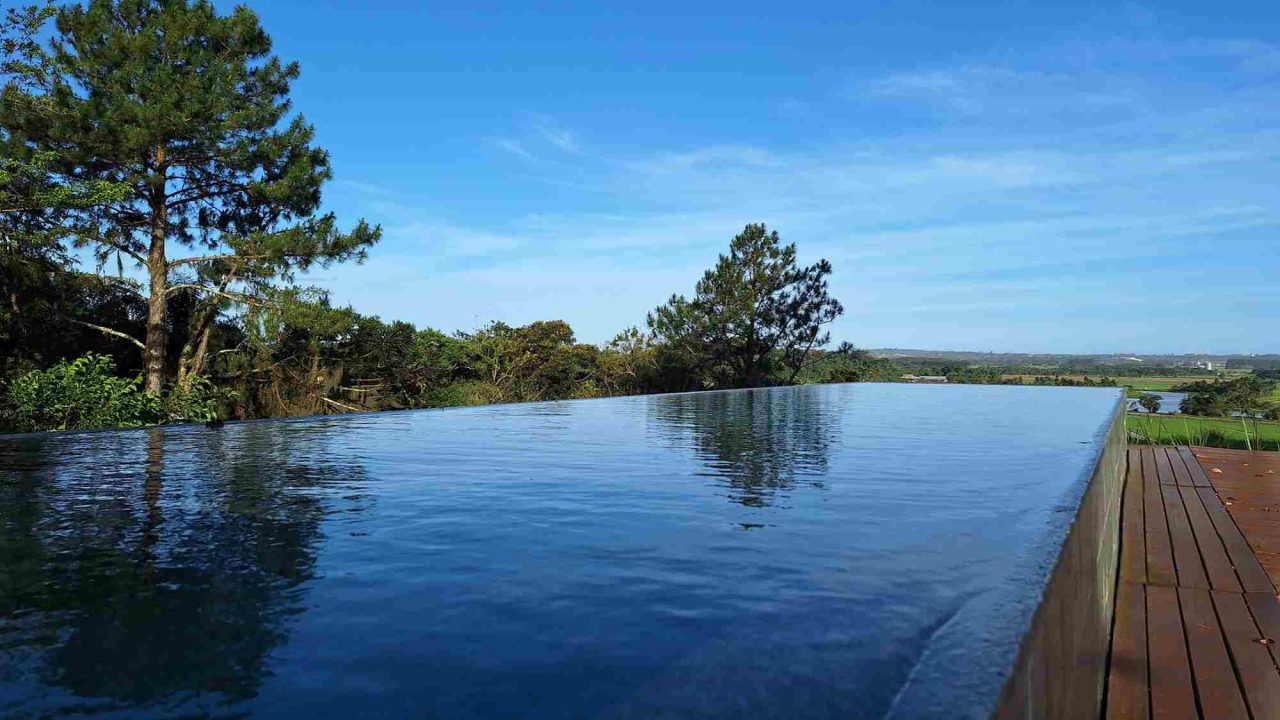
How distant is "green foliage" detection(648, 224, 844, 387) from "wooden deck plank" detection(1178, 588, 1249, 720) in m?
15.4

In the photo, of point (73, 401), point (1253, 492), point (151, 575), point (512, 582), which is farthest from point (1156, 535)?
point (73, 401)

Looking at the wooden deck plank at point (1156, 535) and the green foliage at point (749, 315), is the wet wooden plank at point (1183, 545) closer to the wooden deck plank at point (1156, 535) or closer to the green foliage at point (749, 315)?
the wooden deck plank at point (1156, 535)

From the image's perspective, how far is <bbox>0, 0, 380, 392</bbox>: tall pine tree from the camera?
33.3 feet

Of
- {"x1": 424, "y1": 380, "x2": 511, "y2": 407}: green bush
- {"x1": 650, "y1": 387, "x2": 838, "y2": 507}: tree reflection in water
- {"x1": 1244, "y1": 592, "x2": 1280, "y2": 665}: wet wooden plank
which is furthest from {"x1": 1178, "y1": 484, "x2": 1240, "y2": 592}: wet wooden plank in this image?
{"x1": 424, "y1": 380, "x2": 511, "y2": 407}: green bush

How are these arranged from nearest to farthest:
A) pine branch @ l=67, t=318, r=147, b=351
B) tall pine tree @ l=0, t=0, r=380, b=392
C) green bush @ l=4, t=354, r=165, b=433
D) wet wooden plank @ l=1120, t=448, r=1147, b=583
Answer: wet wooden plank @ l=1120, t=448, r=1147, b=583 < green bush @ l=4, t=354, r=165, b=433 < tall pine tree @ l=0, t=0, r=380, b=392 < pine branch @ l=67, t=318, r=147, b=351

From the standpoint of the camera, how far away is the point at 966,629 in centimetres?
135

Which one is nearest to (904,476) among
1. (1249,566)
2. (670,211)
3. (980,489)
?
(980,489)

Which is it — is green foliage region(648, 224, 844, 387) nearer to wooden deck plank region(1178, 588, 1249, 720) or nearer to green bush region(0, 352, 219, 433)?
green bush region(0, 352, 219, 433)

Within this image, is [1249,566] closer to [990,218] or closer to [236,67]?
[236,67]

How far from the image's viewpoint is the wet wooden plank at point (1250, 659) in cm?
222

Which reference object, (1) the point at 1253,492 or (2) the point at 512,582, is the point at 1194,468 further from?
(2) the point at 512,582

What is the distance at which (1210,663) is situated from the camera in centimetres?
253

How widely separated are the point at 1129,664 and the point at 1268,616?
921mm

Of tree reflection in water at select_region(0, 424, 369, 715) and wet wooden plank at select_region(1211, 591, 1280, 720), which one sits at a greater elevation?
tree reflection in water at select_region(0, 424, 369, 715)
